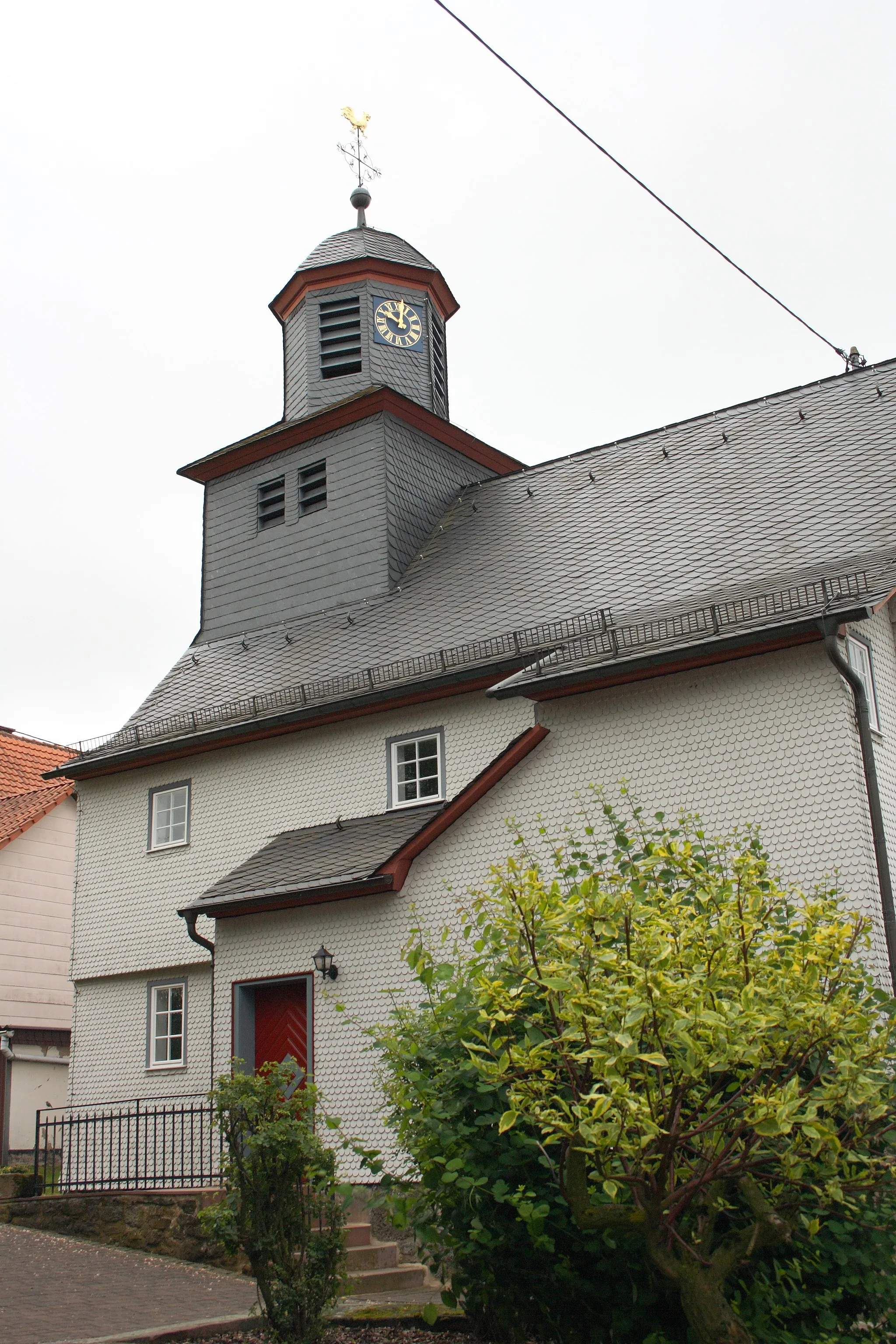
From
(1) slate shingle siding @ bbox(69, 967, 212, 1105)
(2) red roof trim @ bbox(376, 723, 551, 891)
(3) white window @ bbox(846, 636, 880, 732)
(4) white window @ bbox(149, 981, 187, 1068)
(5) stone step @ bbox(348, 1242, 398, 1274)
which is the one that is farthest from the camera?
(4) white window @ bbox(149, 981, 187, 1068)

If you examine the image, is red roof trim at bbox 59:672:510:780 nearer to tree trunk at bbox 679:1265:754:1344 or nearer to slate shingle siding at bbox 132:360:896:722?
slate shingle siding at bbox 132:360:896:722

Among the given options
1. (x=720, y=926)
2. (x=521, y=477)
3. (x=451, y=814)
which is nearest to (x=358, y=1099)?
(x=451, y=814)

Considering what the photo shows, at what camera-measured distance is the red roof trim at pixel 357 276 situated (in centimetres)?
2125

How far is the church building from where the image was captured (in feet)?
37.2

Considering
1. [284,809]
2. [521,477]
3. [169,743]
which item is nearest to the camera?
[284,809]

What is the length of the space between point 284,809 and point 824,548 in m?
6.71

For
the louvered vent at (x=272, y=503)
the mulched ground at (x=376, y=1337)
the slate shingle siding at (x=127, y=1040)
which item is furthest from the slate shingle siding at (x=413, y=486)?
the mulched ground at (x=376, y=1337)

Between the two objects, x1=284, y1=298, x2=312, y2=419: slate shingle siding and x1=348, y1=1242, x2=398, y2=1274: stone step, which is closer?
x1=348, y1=1242, x2=398, y2=1274: stone step

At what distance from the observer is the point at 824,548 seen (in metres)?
13.2

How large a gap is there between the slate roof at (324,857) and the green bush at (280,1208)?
4.75 m

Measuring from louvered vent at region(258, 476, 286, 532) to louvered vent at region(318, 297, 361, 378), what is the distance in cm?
222

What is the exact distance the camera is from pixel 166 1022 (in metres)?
16.3

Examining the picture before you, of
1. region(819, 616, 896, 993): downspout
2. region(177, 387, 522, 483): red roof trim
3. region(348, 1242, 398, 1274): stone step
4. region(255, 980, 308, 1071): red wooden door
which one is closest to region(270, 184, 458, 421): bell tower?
region(177, 387, 522, 483): red roof trim

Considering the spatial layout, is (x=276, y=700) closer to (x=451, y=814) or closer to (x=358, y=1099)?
(x=451, y=814)
